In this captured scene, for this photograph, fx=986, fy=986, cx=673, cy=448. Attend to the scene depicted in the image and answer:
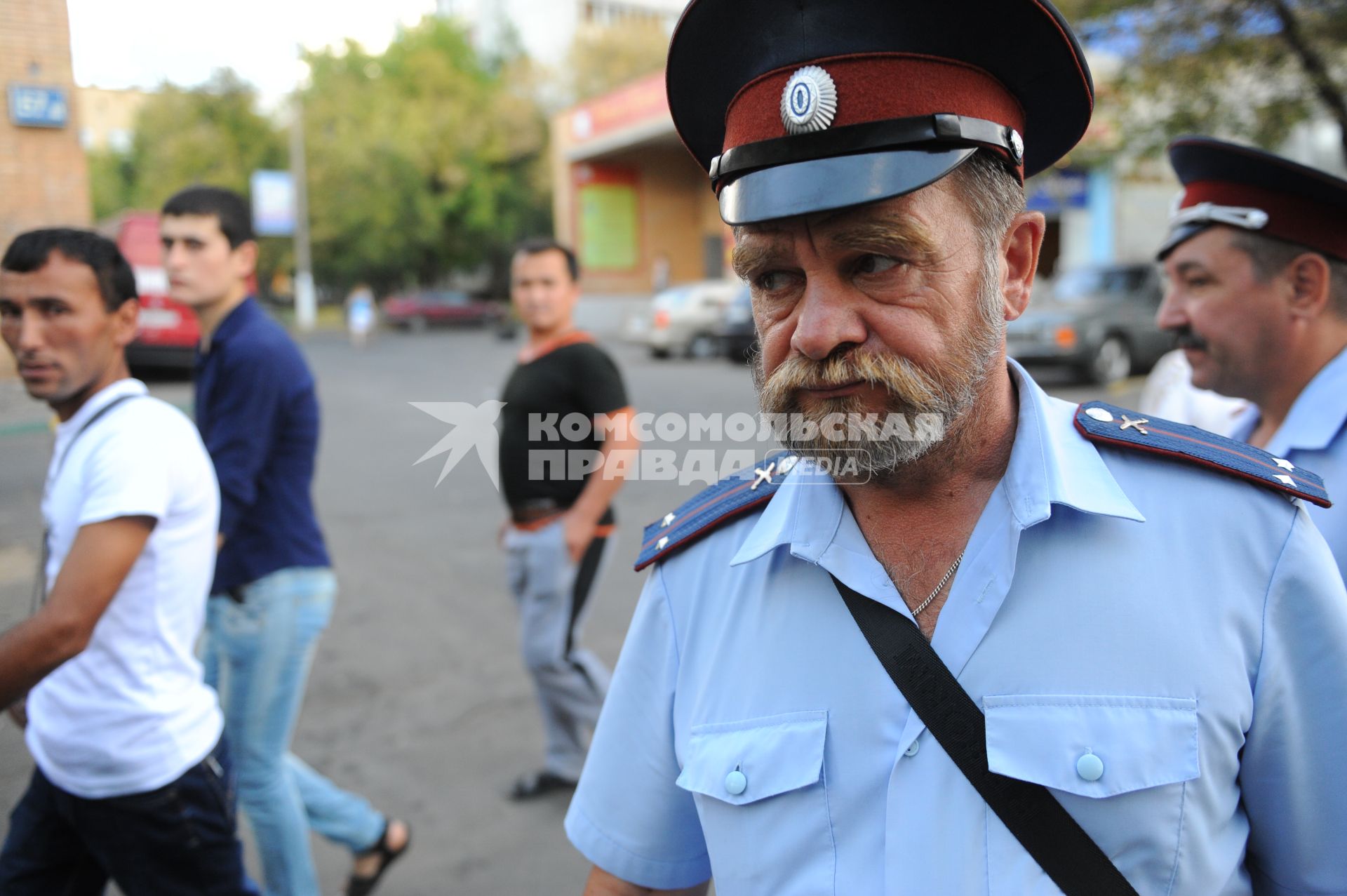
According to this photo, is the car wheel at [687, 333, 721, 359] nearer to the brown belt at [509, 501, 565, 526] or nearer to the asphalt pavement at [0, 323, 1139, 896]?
the asphalt pavement at [0, 323, 1139, 896]

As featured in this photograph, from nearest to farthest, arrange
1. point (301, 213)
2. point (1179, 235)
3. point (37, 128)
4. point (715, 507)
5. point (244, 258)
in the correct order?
point (715, 507)
point (1179, 235)
point (37, 128)
point (244, 258)
point (301, 213)

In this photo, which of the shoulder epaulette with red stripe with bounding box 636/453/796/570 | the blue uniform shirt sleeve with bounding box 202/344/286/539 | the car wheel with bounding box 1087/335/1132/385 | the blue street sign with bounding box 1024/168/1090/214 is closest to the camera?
the shoulder epaulette with red stripe with bounding box 636/453/796/570

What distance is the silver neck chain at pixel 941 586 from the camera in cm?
142

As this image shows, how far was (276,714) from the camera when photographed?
3135 mm

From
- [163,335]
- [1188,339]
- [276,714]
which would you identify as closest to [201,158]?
[163,335]

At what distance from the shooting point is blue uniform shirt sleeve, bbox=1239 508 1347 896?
4.16ft

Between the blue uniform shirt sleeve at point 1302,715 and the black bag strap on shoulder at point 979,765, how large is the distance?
259 millimetres

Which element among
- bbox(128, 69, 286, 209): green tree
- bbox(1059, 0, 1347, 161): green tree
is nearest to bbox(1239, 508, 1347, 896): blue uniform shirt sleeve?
bbox(1059, 0, 1347, 161): green tree

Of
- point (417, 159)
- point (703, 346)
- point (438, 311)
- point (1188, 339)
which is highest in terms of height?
point (417, 159)

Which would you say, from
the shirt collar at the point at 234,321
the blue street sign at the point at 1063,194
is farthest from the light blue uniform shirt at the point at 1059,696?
the blue street sign at the point at 1063,194

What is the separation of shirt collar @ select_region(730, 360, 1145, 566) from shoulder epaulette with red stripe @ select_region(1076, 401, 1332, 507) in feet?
0.11

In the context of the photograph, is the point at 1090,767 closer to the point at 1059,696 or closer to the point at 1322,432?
the point at 1059,696

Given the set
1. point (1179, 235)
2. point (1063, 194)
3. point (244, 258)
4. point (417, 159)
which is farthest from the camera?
point (417, 159)

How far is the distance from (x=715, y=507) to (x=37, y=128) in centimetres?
296
